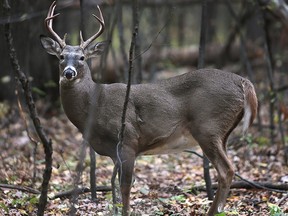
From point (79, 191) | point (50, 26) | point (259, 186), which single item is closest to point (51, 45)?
point (50, 26)

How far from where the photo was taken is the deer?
21.1ft

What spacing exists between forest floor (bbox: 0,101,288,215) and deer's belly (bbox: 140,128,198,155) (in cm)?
69

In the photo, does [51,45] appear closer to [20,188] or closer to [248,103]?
[20,188]

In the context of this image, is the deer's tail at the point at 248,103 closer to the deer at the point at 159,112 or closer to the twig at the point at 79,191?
the deer at the point at 159,112

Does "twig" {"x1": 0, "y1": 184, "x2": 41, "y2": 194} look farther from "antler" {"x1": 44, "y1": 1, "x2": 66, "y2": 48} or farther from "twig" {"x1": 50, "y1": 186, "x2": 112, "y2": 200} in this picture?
"antler" {"x1": 44, "y1": 1, "x2": 66, "y2": 48}

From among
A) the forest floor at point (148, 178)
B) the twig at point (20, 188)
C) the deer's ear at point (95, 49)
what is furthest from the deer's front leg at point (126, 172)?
the deer's ear at point (95, 49)

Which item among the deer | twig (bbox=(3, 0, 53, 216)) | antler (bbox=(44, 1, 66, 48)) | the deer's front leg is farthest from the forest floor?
antler (bbox=(44, 1, 66, 48))

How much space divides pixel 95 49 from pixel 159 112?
107 cm

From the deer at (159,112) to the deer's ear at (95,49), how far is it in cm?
4

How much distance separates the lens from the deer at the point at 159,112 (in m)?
6.42

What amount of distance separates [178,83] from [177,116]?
0.39 meters

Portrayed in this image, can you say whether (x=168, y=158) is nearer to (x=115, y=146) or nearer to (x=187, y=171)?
(x=187, y=171)

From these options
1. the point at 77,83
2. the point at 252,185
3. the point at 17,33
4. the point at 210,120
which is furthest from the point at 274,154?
the point at 17,33

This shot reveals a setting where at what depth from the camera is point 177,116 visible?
21.7 ft
